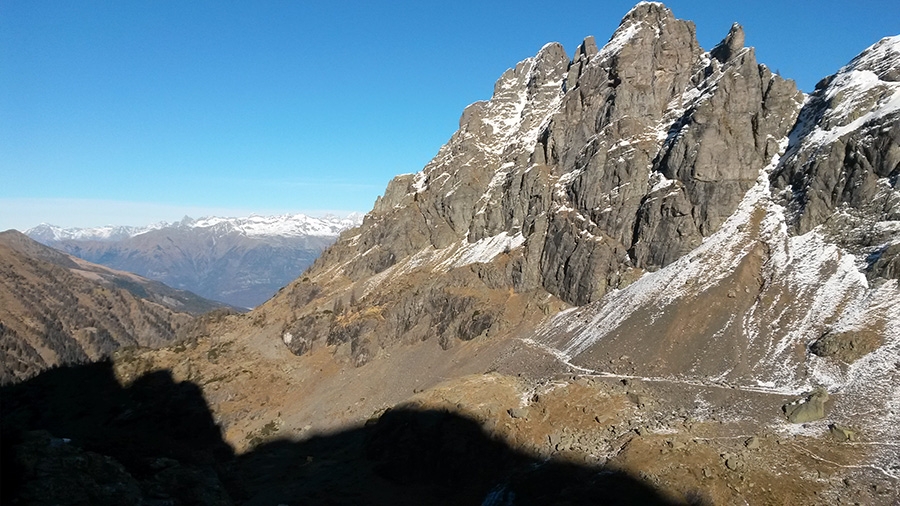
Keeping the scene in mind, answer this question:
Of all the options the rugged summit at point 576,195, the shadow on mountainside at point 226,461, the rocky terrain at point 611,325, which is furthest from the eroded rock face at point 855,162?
the shadow on mountainside at point 226,461

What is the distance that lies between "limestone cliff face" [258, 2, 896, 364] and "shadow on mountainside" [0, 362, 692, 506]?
25291mm

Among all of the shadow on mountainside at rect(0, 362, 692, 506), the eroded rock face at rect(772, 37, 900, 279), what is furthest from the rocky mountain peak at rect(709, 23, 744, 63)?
the shadow on mountainside at rect(0, 362, 692, 506)

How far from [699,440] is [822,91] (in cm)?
6998

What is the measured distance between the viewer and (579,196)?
301 feet

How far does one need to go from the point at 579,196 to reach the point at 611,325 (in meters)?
32.7

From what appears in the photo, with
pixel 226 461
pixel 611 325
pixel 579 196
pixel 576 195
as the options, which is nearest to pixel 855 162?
pixel 611 325

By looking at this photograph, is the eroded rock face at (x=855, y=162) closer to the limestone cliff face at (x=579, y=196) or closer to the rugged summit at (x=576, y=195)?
the limestone cliff face at (x=579, y=196)

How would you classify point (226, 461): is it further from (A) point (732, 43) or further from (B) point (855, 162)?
(A) point (732, 43)

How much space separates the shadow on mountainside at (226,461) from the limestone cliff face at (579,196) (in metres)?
25.3

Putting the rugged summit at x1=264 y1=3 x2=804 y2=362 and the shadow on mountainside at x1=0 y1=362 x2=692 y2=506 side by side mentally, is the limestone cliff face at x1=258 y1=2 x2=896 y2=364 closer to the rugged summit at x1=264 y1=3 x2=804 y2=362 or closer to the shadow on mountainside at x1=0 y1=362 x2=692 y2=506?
the rugged summit at x1=264 y1=3 x2=804 y2=362

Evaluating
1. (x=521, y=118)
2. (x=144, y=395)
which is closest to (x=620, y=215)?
(x=521, y=118)

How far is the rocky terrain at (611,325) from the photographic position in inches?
1524

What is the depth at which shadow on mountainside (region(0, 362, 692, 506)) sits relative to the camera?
73.6ft

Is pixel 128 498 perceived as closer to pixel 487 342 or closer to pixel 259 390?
pixel 487 342
